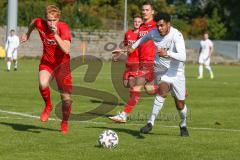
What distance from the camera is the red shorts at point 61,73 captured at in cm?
1215

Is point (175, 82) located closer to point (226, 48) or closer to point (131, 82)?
point (131, 82)

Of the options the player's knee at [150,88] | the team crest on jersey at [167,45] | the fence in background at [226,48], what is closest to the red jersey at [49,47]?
the team crest on jersey at [167,45]

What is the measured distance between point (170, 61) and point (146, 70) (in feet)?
10.5

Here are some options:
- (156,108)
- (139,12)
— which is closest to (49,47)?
(156,108)

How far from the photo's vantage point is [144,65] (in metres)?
15.1

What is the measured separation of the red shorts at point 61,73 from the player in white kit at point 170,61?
1392 mm

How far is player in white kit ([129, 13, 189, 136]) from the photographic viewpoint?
449 inches

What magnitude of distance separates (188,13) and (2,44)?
1426 inches

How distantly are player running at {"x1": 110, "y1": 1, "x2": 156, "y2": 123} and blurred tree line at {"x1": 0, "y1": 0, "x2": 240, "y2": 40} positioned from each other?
1837 inches

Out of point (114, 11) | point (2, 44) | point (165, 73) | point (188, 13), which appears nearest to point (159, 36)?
point (165, 73)

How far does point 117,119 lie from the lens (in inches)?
551

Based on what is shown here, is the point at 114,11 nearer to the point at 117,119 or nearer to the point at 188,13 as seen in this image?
the point at 188,13

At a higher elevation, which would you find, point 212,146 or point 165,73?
point 165,73

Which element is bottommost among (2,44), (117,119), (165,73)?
(2,44)
